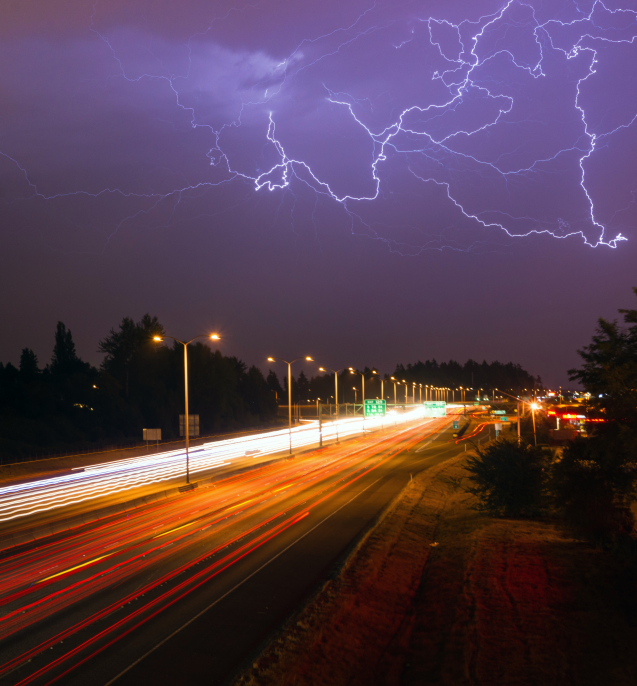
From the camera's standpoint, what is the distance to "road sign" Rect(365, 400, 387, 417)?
2896 inches

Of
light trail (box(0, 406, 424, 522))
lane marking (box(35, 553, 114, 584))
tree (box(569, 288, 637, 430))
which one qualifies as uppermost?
tree (box(569, 288, 637, 430))

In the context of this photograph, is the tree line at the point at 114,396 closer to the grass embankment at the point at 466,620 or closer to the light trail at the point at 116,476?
the light trail at the point at 116,476

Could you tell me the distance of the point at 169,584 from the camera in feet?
43.0

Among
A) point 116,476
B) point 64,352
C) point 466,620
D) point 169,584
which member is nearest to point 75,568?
point 169,584

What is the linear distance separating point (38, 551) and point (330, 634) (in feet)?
35.1

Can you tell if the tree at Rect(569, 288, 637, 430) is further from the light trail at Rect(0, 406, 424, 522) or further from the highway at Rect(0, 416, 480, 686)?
the light trail at Rect(0, 406, 424, 522)

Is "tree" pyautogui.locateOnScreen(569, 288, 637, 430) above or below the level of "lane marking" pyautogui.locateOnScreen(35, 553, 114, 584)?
above

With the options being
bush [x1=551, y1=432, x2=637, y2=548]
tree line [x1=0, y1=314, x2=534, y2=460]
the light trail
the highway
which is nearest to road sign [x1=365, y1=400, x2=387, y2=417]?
tree line [x1=0, y1=314, x2=534, y2=460]

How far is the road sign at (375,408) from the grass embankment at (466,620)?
54.3 metres

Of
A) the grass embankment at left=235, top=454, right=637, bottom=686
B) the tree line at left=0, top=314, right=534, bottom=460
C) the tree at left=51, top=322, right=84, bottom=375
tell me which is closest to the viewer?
the grass embankment at left=235, top=454, right=637, bottom=686

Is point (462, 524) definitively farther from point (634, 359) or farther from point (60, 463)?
point (60, 463)

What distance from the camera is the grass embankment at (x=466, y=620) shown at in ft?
30.7

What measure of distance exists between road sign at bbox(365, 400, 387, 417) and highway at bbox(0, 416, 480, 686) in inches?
1846

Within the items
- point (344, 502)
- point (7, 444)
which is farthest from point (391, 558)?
point (7, 444)
